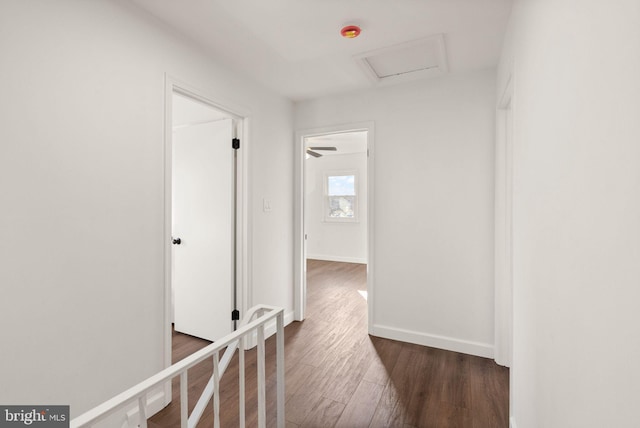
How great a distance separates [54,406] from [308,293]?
3.31m

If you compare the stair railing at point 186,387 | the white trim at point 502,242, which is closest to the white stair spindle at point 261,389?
the stair railing at point 186,387

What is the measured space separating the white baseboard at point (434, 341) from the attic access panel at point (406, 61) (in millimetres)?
2320

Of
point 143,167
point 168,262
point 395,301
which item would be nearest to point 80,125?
point 143,167

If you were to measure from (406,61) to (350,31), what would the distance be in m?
0.71

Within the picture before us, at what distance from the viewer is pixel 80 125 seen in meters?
1.54

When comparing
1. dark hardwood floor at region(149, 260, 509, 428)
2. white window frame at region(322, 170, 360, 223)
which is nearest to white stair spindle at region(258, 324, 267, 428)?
dark hardwood floor at region(149, 260, 509, 428)

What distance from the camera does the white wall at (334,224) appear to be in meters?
6.79

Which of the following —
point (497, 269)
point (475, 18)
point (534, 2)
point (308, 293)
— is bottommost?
point (308, 293)

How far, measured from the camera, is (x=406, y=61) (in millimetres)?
2490

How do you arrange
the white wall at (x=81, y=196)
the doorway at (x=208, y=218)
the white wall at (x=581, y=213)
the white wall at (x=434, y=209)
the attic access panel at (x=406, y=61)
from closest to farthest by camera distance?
the white wall at (x=581, y=213)
the white wall at (x=81, y=196)
the attic access panel at (x=406, y=61)
the white wall at (x=434, y=209)
the doorway at (x=208, y=218)

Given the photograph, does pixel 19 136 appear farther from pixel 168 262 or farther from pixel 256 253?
pixel 256 253

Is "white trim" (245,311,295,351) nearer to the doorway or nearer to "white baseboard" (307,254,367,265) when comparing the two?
the doorway

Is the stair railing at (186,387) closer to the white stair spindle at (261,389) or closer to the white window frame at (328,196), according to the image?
the white stair spindle at (261,389)

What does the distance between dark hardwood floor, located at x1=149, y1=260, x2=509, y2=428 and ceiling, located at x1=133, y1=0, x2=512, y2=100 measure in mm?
2421
